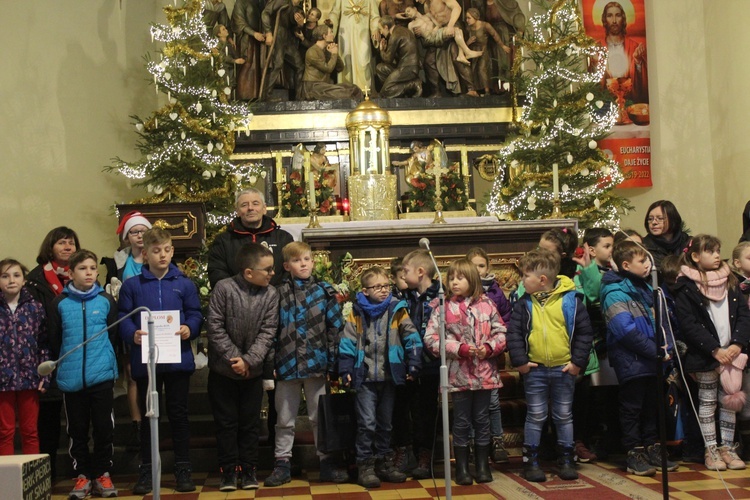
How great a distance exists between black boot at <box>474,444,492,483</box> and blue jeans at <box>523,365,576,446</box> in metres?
0.28

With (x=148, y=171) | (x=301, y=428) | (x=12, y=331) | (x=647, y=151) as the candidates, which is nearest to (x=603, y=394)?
(x=301, y=428)

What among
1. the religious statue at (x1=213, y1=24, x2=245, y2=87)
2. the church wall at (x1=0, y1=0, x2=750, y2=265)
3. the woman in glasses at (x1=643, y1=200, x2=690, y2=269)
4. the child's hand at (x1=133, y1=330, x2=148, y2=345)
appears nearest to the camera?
the child's hand at (x1=133, y1=330, x2=148, y2=345)

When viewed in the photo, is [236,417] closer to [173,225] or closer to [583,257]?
[583,257]

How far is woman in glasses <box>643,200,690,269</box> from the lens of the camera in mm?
7145

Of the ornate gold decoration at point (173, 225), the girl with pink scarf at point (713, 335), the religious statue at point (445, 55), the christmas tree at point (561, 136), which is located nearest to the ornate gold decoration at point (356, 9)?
the religious statue at point (445, 55)

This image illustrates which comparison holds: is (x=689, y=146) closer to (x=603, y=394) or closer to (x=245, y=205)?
(x=603, y=394)

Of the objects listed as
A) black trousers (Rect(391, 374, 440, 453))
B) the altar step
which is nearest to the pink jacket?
black trousers (Rect(391, 374, 440, 453))

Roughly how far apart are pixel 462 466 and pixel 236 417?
143 centimetres

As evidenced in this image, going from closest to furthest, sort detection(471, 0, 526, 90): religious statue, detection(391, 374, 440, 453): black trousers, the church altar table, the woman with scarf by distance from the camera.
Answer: detection(391, 374, 440, 453): black trousers, the woman with scarf, the church altar table, detection(471, 0, 526, 90): religious statue

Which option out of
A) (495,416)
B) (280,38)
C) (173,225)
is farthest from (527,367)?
(280,38)

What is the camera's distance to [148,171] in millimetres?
11289

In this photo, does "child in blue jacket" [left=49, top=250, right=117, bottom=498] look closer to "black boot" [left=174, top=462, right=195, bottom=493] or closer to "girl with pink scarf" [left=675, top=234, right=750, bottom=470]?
"black boot" [left=174, top=462, right=195, bottom=493]

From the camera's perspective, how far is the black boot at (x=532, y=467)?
5727 mm

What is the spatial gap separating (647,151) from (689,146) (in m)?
0.59
